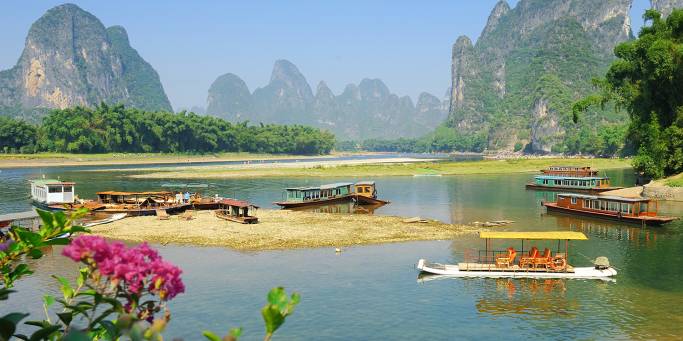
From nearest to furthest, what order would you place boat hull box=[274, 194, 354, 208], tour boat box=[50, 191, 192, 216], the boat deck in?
the boat deck, tour boat box=[50, 191, 192, 216], boat hull box=[274, 194, 354, 208]

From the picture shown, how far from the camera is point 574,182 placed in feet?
281

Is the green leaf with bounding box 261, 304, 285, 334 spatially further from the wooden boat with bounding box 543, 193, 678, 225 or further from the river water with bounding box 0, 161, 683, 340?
the wooden boat with bounding box 543, 193, 678, 225

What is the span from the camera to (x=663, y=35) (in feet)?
249

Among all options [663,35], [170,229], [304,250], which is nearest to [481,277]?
[304,250]

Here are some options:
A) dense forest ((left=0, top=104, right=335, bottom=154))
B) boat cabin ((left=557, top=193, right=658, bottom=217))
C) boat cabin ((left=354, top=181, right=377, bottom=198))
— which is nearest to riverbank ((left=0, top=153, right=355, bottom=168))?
dense forest ((left=0, top=104, right=335, bottom=154))

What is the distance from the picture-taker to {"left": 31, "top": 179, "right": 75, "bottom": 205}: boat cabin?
6156 cm

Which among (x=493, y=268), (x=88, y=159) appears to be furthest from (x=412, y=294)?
(x=88, y=159)

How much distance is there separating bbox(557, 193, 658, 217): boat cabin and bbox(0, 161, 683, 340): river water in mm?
3898

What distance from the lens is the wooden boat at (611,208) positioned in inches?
1962

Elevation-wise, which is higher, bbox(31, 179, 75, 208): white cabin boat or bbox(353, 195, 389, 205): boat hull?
bbox(31, 179, 75, 208): white cabin boat

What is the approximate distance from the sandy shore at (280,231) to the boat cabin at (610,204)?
15.3 meters

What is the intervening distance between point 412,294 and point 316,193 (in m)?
38.4

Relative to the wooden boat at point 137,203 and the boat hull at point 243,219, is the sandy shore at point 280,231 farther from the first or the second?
the wooden boat at point 137,203

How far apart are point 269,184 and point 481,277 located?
67.6 meters
